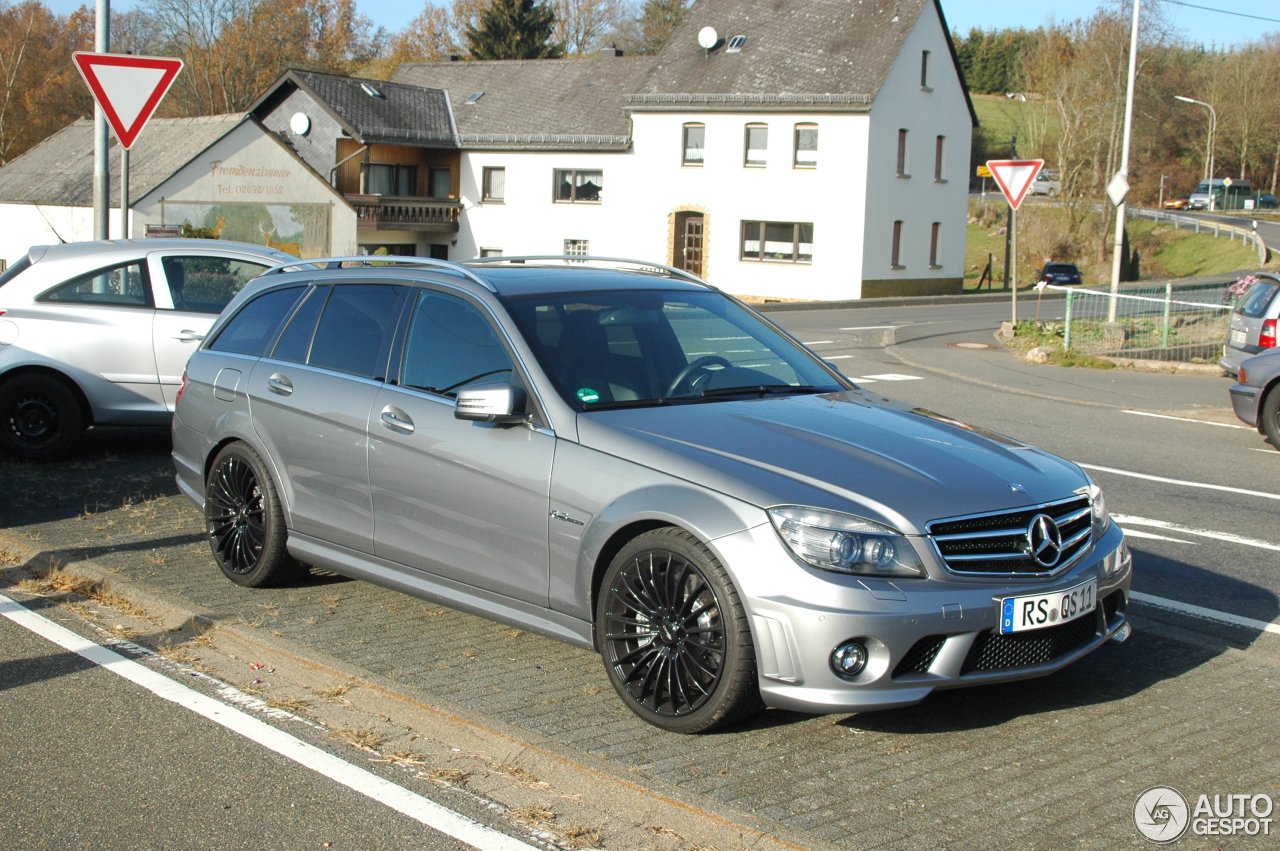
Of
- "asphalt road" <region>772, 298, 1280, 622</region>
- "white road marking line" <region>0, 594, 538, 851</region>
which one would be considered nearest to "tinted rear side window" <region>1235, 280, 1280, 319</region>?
"asphalt road" <region>772, 298, 1280, 622</region>

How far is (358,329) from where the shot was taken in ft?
20.1

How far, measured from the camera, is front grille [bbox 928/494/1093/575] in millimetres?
4348

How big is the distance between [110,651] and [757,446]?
9.84 feet

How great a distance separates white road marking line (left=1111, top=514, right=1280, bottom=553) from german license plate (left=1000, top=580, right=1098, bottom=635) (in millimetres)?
3371

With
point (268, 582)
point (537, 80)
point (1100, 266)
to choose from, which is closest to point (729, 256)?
point (537, 80)

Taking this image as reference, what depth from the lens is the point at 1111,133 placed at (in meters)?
64.4

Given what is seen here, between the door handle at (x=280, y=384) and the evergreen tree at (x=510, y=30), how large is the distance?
2787 inches

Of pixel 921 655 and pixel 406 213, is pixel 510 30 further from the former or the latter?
pixel 921 655

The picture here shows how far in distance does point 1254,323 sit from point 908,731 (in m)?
11.3

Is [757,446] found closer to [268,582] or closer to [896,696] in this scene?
[896,696]

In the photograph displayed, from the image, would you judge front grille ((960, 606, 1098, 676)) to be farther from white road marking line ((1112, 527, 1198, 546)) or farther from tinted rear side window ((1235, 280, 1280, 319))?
tinted rear side window ((1235, 280, 1280, 319))

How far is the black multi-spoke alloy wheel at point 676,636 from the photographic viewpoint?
4.34 metres

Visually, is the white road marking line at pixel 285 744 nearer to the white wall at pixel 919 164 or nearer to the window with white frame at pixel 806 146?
the white wall at pixel 919 164

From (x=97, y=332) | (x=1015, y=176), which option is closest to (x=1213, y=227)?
(x=1015, y=176)
